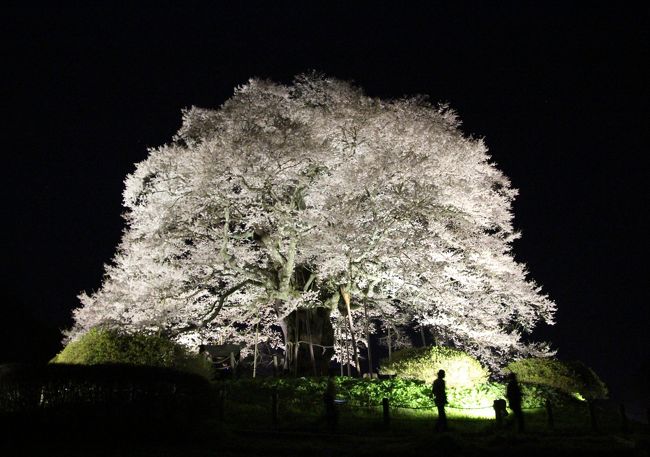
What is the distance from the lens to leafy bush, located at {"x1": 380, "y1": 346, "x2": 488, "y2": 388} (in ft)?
54.4

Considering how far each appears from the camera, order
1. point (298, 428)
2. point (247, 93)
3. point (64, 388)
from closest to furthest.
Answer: point (64, 388), point (298, 428), point (247, 93)

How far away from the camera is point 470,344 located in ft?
66.5

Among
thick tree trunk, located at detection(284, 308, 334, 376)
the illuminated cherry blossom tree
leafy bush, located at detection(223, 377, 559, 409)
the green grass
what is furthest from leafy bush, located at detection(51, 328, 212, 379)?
thick tree trunk, located at detection(284, 308, 334, 376)

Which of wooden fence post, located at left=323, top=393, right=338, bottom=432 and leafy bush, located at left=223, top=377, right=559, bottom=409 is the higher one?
leafy bush, located at left=223, top=377, right=559, bottom=409

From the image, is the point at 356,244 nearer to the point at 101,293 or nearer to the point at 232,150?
the point at 232,150

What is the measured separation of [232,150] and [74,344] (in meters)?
8.20

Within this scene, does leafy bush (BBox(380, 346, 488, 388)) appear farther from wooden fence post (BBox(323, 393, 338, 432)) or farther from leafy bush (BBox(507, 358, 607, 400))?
wooden fence post (BBox(323, 393, 338, 432))

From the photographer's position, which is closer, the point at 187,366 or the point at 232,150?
the point at 187,366

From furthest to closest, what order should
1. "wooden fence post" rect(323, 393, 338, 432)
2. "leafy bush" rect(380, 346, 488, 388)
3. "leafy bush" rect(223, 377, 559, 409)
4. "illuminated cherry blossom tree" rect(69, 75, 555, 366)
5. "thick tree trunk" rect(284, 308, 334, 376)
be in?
"thick tree trunk" rect(284, 308, 334, 376) → "illuminated cherry blossom tree" rect(69, 75, 555, 366) → "leafy bush" rect(380, 346, 488, 388) → "leafy bush" rect(223, 377, 559, 409) → "wooden fence post" rect(323, 393, 338, 432)

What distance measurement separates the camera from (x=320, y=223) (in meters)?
19.0

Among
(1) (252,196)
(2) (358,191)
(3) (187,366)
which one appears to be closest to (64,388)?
(3) (187,366)

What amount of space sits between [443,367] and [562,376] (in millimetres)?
4075

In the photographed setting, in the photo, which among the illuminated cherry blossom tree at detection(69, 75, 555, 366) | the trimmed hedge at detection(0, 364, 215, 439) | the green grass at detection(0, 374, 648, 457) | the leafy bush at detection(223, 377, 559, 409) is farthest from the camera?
the illuminated cherry blossom tree at detection(69, 75, 555, 366)

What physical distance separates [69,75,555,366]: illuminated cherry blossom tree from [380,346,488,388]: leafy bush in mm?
2352
